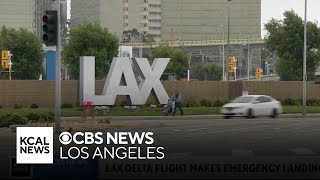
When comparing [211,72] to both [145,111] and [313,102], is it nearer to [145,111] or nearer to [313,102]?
[313,102]

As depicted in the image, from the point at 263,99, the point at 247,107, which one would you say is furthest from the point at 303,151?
the point at 263,99

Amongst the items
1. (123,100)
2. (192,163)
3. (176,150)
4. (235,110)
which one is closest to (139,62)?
(123,100)

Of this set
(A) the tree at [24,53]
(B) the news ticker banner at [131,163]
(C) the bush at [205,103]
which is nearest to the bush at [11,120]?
(B) the news ticker banner at [131,163]

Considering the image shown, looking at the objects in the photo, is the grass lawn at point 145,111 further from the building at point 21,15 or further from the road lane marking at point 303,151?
the building at point 21,15

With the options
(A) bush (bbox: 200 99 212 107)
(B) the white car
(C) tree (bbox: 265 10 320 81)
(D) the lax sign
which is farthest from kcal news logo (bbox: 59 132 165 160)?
(C) tree (bbox: 265 10 320 81)

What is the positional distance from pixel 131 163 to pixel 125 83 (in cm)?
3223

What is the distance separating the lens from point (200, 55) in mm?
177875

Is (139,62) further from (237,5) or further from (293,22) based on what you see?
(237,5)

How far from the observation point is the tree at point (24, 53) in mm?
76125

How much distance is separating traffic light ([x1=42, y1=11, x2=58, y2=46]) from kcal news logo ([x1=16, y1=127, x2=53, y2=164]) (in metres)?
12.5

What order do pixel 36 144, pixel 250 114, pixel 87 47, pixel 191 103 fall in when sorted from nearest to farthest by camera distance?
pixel 36 144, pixel 250 114, pixel 191 103, pixel 87 47

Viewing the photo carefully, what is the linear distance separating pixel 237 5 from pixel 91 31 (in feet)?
432

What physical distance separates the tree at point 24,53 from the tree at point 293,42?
1098 inches

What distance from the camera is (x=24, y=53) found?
255 ft
